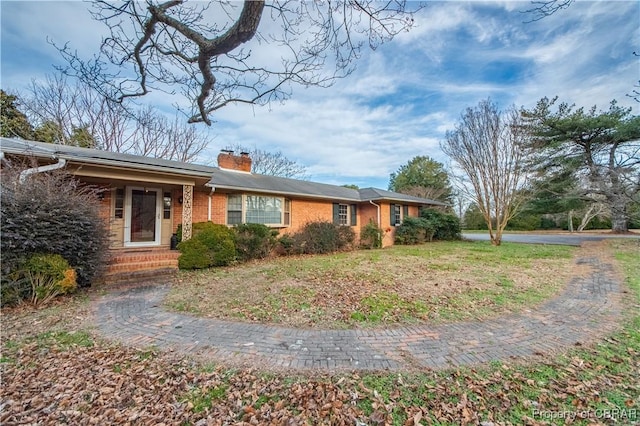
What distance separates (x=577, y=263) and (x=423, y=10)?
10.5 meters

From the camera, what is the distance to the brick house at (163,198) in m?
7.04

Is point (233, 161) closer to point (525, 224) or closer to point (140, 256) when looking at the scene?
point (140, 256)

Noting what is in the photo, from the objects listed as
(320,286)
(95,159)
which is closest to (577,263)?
(320,286)

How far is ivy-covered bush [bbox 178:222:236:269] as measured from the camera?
317 inches

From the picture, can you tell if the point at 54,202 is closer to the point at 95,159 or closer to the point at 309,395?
the point at 95,159

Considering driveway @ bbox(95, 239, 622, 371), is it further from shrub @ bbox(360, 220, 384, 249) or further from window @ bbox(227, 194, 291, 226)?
shrub @ bbox(360, 220, 384, 249)

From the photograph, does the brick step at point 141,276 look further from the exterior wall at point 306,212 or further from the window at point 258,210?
the exterior wall at point 306,212

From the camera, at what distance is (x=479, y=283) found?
6.47 meters

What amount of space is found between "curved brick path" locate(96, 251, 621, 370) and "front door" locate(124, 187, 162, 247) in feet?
16.0

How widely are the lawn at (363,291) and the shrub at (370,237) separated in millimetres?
5115

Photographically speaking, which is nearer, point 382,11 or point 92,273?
point 382,11

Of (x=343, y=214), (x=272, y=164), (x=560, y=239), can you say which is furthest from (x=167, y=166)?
(x=560, y=239)

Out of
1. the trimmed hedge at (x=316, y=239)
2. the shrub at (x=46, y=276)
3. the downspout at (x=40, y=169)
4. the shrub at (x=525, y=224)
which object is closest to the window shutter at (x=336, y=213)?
the trimmed hedge at (x=316, y=239)

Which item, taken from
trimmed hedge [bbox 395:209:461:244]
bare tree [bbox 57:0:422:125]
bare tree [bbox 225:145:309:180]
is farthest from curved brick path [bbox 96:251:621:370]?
bare tree [bbox 225:145:309:180]
